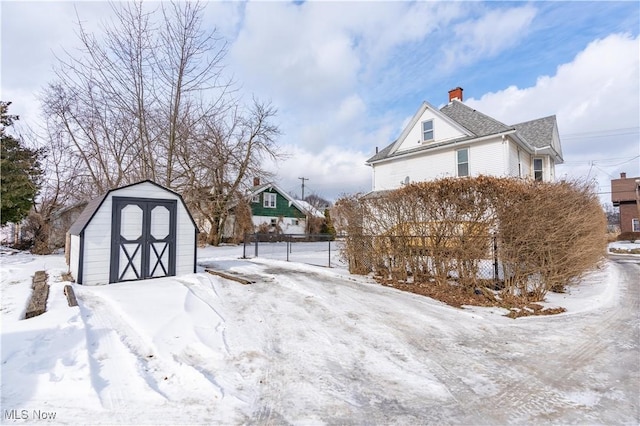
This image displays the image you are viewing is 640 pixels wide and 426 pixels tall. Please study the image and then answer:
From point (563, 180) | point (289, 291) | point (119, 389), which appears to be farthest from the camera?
point (563, 180)

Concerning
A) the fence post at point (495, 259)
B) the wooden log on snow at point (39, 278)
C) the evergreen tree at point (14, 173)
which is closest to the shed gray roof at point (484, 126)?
the fence post at point (495, 259)

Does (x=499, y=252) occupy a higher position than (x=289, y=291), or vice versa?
(x=499, y=252)

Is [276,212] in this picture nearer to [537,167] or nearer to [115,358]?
[537,167]

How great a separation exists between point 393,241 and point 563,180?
180 inches

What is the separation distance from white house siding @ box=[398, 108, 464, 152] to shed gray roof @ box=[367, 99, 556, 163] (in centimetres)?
39

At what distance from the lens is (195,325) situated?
4.73 metres

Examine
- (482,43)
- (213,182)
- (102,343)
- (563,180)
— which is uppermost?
(482,43)

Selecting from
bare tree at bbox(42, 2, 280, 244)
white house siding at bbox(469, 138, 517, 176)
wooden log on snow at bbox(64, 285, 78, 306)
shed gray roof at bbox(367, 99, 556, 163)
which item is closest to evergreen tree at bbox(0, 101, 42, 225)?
bare tree at bbox(42, 2, 280, 244)

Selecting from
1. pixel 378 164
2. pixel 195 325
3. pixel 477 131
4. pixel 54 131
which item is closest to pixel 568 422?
pixel 195 325

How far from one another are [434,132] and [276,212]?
62.1 ft

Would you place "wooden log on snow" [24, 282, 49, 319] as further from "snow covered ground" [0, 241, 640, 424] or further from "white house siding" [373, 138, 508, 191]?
"white house siding" [373, 138, 508, 191]

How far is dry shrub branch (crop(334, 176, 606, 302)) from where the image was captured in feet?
21.0

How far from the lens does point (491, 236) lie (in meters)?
6.61

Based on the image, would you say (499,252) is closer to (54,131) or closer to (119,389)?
(119,389)
